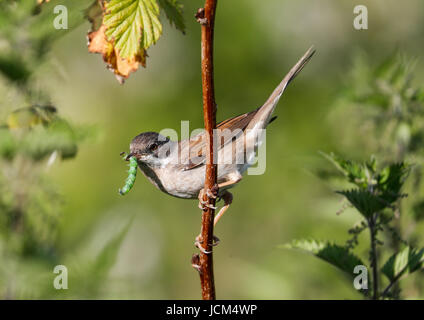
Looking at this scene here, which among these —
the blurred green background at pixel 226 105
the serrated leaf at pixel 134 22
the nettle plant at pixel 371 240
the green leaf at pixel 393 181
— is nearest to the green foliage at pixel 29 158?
the serrated leaf at pixel 134 22

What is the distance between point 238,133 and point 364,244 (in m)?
1.13

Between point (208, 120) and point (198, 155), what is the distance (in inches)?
65.4

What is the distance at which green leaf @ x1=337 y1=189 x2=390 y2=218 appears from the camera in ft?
8.58

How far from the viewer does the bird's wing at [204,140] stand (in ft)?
12.0

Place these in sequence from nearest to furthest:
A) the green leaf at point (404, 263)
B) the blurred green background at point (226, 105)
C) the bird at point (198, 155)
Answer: the green leaf at point (404, 263) < the bird at point (198, 155) < the blurred green background at point (226, 105)

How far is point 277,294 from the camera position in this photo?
414 cm

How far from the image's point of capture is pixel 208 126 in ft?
6.76

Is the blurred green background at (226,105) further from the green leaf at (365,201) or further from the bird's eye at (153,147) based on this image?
the green leaf at (365,201)

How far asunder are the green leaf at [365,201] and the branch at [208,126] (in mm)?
689


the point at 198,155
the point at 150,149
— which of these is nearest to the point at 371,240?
the point at 198,155

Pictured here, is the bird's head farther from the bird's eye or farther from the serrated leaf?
the serrated leaf

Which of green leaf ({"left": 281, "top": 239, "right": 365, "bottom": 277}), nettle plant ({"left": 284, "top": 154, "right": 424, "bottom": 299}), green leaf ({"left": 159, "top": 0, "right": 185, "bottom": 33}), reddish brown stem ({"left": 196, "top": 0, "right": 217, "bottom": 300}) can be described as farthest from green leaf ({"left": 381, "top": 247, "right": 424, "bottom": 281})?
green leaf ({"left": 159, "top": 0, "right": 185, "bottom": 33})
